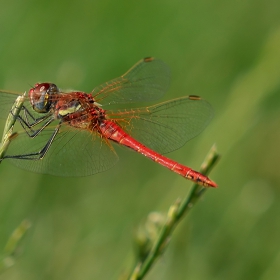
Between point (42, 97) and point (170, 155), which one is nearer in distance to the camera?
point (42, 97)

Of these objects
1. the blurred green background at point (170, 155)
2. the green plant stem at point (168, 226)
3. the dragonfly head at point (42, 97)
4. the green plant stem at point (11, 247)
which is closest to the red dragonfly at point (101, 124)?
the dragonfly head at point (42, 97)

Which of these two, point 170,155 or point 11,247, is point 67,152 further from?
point 170,155

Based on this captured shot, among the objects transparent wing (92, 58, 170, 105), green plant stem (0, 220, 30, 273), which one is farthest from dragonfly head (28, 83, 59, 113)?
green plant stem (0, 220, 30, 273)

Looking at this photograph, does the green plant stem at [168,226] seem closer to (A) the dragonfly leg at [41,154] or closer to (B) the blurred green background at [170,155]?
(B) the blurred green background at [170,155]

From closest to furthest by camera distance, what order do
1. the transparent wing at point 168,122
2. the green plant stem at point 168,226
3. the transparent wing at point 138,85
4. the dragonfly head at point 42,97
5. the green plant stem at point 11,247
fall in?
the green plant stem at point 168,226
the green plant stem at point 11,247
the dragonfly head at point 42,97
the transparent wing at point 168,122
the transparent wing at point 138,85

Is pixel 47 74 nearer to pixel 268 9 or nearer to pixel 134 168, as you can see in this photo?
pixel 134 168

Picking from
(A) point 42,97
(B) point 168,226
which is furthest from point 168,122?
(B) point 168,226
